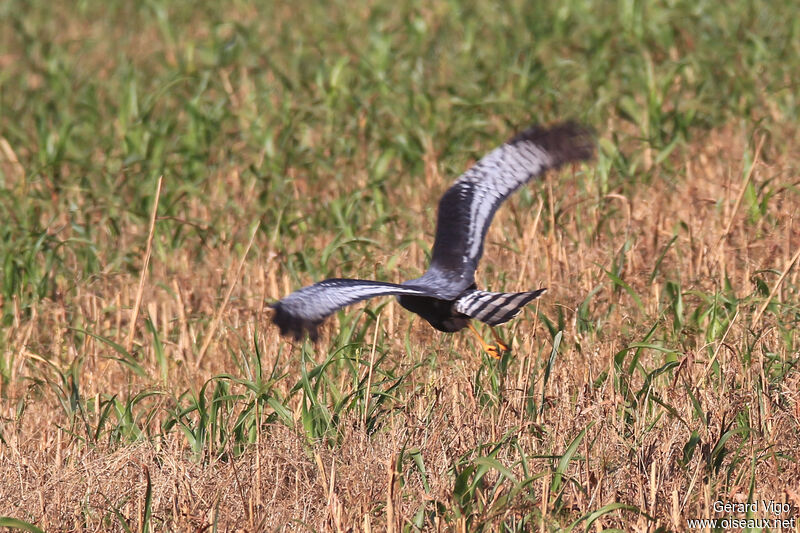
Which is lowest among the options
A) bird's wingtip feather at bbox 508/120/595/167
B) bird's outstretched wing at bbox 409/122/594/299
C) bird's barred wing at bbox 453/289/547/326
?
bird's barred wing at bbox 453/289/547/326

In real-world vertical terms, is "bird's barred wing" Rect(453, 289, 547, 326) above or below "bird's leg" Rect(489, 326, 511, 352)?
above

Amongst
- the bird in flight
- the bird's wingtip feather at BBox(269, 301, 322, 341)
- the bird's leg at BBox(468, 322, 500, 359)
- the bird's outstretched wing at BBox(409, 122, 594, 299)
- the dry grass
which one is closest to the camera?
the dry grass

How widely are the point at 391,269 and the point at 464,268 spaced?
117 centimetres

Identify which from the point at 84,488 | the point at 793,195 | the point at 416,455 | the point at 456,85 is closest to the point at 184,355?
the point at 84,488

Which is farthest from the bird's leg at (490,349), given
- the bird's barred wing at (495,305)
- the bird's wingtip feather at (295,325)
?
the bird's wingtip feather at (295,325)

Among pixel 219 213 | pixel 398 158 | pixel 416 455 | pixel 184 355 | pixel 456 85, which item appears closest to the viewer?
pixel 416 455

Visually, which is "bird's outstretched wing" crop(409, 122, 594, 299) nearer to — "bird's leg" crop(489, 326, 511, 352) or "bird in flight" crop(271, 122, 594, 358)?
"bird in flight" crop(271, 122, 594, 358)

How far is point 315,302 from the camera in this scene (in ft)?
15.8

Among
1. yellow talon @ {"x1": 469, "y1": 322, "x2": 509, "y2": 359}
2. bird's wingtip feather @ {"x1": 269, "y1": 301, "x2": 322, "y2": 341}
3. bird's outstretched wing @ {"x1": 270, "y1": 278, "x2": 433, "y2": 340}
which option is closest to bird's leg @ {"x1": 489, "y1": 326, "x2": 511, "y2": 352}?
yellow talon @ {"x1": 469, "y1": 322, "x2": 509, "y2": 359}

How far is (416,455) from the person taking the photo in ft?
15.5

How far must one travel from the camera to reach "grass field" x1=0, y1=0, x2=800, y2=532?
470 cm

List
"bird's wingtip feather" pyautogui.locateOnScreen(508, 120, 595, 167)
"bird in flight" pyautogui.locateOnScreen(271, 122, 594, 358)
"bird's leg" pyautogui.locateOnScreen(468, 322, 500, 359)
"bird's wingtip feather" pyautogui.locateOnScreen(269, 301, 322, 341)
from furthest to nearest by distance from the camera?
"bird's wingtip feather" pyautogui.locateOnScreen(508, 120, 595, 167)
"bird's leg" pyautogui.locateOnScreen(468, 322, 500, 359)
"bird in flight" pyautogui.locateOnScreen(271, 122, 594, 358)
"bird's wingtip feather" pyautogui.locateOnScreen(269, 301, 322, 341)

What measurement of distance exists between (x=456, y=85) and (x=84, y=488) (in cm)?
614

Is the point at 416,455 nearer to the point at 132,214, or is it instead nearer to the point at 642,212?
the point at 642,212
